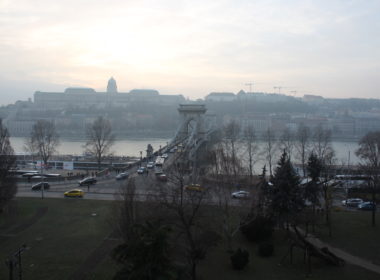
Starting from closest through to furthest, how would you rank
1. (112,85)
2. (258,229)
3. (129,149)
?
(258,229) → (129,149) → (112,85)

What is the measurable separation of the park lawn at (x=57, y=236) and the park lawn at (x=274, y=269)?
1.92 metres

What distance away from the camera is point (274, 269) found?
5.89 m

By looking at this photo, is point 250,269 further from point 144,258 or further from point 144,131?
point 144,131

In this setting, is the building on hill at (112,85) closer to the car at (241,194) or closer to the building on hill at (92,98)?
the building on hill at (92,98)

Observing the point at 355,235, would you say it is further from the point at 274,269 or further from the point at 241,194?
the point at 241,194

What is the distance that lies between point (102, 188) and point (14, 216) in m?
3.42

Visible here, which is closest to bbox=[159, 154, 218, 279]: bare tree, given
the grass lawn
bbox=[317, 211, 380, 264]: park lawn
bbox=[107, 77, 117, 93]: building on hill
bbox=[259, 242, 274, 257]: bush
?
the grass lawn

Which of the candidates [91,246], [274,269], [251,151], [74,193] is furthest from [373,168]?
[251,151]

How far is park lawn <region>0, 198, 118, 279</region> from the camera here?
19.5ft

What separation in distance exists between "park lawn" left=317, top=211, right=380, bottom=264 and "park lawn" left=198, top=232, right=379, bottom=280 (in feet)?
2.41

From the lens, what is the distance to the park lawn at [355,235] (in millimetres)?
6508

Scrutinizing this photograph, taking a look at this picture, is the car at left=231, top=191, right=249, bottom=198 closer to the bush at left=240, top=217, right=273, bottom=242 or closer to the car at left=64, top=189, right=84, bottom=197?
the bush at left=240, top=217, right=273, bottom=242

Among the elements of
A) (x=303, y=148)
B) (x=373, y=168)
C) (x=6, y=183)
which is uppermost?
(x=303, y=148)

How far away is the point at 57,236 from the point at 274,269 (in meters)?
4.12
